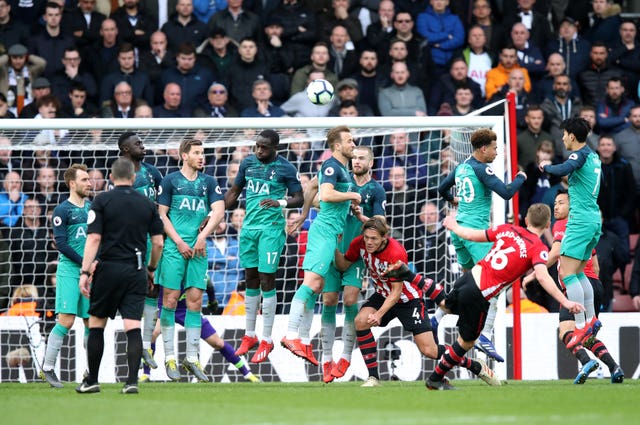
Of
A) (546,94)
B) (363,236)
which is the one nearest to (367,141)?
(546,94)

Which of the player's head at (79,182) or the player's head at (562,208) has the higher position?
the player's head at (79,182)

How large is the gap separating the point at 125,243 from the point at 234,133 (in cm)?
482

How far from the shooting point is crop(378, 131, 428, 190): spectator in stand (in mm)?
15250

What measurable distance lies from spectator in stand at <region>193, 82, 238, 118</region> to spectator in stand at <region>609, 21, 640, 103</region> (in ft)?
19.6

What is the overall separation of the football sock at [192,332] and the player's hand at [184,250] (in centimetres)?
60

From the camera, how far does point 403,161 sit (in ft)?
51.3

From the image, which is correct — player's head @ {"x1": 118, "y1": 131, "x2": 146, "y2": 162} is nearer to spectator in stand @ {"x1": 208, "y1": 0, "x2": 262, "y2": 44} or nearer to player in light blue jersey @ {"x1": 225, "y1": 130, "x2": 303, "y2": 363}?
player in light blue jersey @ {"x1": 225, "y1": 130, "x2": 303, "y2": 363}

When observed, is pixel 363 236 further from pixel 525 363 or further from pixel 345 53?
pixel 345 53

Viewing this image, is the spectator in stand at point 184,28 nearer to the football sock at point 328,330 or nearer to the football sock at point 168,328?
the football sock at point 168,328

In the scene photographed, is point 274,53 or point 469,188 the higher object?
point 274,53


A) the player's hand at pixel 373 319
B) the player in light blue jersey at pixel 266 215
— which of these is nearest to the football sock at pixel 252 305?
the player in light blue jersey at pixel 266 215

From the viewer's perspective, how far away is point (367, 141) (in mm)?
16234

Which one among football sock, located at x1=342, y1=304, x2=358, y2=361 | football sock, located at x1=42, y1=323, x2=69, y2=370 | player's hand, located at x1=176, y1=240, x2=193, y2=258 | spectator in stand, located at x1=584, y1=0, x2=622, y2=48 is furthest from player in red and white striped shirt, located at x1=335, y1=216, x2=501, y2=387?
spectator in stand, located at x1=584, y1=0, x2=622, y2=48

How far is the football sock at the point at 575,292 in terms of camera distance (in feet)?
39.0
